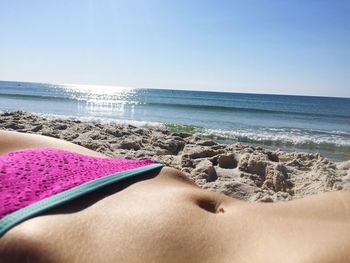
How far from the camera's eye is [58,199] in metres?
1.05

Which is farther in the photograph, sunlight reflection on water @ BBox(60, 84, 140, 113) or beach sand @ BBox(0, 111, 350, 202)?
sunlight reflection on water @ BBox(60, 84, 140, 113)

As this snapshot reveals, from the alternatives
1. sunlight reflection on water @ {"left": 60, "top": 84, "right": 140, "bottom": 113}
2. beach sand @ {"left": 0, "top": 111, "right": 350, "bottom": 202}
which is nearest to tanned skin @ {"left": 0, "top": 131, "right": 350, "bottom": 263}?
beach sand @ {"left": 0, "top": 111, "right": 350, "bottom": 202}

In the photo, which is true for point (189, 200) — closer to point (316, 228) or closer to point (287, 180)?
point (316, 228)

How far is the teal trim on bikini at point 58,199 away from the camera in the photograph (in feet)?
2.99

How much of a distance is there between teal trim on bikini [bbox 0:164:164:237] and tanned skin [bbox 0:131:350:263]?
17 millimetres

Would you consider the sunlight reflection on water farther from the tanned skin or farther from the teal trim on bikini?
the tanned skin

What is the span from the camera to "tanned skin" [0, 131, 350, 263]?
0.88 meters

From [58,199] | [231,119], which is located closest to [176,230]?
[58,199]

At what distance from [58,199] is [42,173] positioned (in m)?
0.22

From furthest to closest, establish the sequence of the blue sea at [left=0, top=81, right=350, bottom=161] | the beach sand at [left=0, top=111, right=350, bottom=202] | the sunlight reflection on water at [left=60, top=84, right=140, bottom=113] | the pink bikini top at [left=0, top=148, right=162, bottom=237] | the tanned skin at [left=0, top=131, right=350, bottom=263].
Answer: the sunlight reflection on water at [left=60, top=84, right=140, bottom=113]
the blue sea at [left=0, top=81, right=350, bottom=161]
the beach sand at [left=0, top=111, right=350, bottom=202]
the pink bikini top at [left=0, top=148, right=162, bottom=237]
the tanned skin at [left=0, top=131, right=350, bottom=263]

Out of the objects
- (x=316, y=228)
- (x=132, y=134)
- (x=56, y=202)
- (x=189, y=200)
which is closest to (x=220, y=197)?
(x=189, y=200)

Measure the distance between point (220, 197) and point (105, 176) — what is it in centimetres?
43

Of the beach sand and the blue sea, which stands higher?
the beach sand

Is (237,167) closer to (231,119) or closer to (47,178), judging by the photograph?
(47,178)
